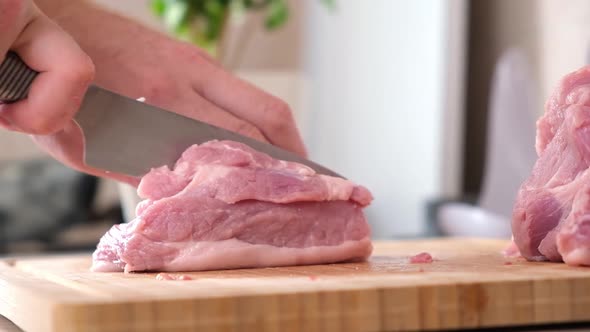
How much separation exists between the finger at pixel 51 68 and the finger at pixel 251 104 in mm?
526

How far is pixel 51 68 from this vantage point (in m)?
1.64

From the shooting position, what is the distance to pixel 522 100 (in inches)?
139

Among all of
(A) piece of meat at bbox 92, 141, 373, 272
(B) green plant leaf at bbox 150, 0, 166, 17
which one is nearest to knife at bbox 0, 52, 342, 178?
(A) piece of meat at bbox 92, 141, 373, 272

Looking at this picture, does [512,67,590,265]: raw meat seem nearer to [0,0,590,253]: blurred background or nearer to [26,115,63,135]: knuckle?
[26,115,63,135]: knuckle

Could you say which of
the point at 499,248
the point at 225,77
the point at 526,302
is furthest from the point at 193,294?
the point at 499,248

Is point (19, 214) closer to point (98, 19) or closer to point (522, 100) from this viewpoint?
point (522, 100)

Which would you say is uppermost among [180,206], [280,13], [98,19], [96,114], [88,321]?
[280,13]

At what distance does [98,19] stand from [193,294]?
1.06 meters

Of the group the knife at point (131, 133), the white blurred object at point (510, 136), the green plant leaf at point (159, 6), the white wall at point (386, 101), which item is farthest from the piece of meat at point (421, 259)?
the green plant leaf at point (159, 6)

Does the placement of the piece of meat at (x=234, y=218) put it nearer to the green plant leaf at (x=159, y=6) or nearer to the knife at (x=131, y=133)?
the knife at (x=131, y=133)

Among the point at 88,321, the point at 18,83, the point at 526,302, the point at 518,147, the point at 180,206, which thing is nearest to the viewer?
the point at 88,321

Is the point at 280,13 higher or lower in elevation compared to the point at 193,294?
higher

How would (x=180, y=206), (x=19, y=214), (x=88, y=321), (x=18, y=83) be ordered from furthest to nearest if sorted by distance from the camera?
(x=19, y=214), (x=180, y=206), (x=18, y=83), (x=88, y=321)

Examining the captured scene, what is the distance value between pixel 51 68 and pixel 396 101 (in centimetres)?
399
